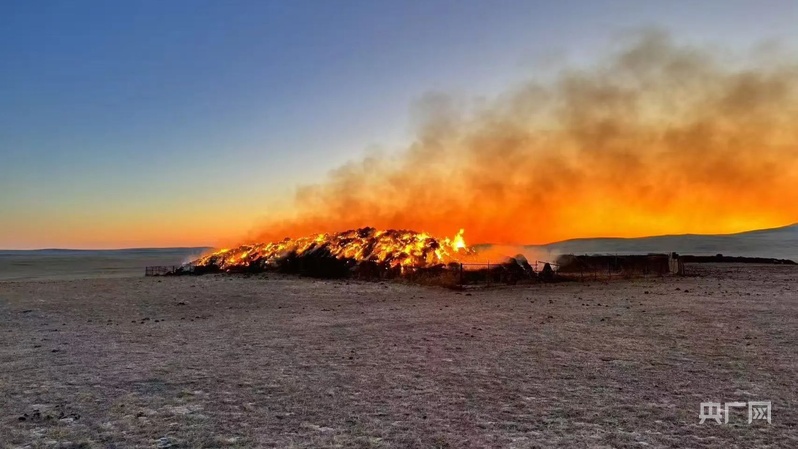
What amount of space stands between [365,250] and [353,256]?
135cm

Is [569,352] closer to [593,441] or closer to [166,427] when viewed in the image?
[593,441]

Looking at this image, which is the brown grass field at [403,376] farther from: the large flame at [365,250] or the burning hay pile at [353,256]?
the large flame at [365,250]

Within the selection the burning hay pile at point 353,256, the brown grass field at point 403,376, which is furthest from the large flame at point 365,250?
the brown grass field at point 403,376

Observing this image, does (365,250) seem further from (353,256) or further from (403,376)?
(403,376)

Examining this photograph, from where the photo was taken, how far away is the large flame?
1665 inches

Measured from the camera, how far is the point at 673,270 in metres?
40.9

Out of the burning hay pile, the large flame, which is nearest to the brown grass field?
the burning hay pile

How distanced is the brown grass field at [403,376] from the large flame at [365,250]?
19.6m

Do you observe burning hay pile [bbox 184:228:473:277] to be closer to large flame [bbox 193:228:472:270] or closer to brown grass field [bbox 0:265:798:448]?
large flame [bbox 193:228:472:270]

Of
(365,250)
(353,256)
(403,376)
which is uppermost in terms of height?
(365,250)

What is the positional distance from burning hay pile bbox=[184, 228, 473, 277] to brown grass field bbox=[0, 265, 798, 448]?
1883 centimetres

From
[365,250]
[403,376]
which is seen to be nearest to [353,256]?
[365,250]

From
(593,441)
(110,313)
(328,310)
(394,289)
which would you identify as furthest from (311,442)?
(394,289)

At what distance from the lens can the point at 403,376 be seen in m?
10.6
